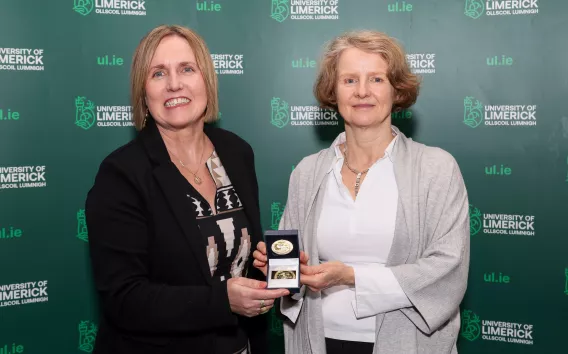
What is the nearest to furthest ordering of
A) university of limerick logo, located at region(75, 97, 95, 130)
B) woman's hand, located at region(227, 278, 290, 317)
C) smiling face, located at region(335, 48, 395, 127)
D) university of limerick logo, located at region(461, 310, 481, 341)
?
1. woman's hand, located at region(227, 278, 290, 317)
2. smiling face, located at region(335, 48, 395, 127)
3. university of limerick logo, located at region(75, 97, 95, 130)
4. university of limerick logo, located at region(461, 310, 481, 341)

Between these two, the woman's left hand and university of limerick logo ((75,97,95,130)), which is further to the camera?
university of limerick logo ((75,97,95,130))

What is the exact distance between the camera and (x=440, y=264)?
1.78 metres

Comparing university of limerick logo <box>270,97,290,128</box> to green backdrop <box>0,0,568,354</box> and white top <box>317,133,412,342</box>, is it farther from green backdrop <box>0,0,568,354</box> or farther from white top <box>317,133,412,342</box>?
white top <box>317,133,412,342</box>

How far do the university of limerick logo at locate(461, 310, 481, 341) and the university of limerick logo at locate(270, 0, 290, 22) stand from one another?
238cm

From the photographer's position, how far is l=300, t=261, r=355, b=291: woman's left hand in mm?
1777

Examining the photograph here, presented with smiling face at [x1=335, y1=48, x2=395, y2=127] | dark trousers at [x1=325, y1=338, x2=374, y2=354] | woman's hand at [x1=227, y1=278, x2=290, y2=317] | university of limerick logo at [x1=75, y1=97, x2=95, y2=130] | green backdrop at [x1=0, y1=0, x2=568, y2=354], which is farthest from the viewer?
university of limerick logo at [x1=75, y1=97, x2=95, y2=130]

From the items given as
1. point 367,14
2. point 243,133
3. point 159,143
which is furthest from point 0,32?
point 367,14

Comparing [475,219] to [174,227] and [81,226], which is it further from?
[81,226]

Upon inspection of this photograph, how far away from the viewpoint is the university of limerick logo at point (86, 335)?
3.32m

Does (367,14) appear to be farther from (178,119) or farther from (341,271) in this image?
(341,271)

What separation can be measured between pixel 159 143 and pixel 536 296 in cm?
269

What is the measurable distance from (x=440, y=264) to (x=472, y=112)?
1.81 meters

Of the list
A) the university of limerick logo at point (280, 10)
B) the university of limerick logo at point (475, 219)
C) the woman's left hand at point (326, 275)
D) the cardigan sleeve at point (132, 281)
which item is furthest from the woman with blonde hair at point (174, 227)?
the university of limerick logo at point (475, 219)

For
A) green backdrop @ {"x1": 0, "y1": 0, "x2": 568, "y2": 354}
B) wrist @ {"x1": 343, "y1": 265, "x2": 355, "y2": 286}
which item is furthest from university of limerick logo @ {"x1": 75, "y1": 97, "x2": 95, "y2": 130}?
wrist @ {"x1": 343, "y1": 265, "x2": 355, "y2": 286}
